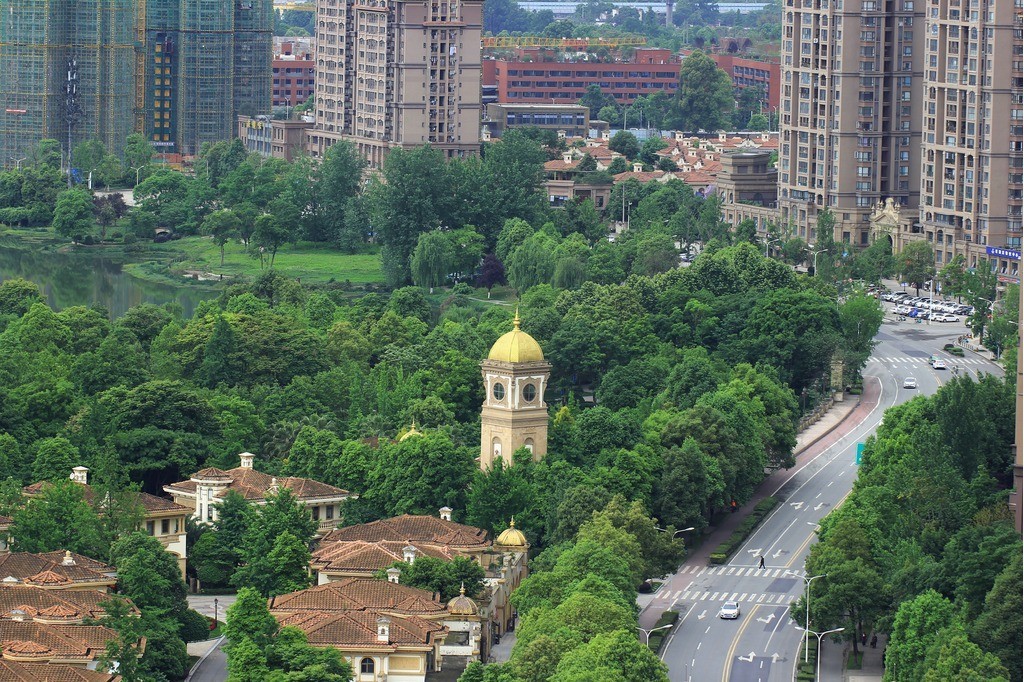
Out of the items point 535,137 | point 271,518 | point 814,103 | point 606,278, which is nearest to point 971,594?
point 271,518

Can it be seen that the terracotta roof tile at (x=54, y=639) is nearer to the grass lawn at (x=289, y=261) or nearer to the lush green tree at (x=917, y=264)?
the lush green tree at (x=917, y=264)

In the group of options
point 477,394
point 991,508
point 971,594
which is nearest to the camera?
point 971,594

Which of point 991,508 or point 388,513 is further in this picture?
point 388,513

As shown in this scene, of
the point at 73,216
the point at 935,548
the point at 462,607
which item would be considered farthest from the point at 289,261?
the point at 462,607

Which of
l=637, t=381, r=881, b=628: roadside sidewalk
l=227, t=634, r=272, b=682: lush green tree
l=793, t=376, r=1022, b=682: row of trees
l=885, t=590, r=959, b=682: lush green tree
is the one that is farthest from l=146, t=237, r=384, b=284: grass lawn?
l=885, t=590, r=959, b=682: lush green tree

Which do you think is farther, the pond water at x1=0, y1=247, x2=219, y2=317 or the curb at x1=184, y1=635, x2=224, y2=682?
the pond water at x1=0, y1=247, x2=219, y2=317

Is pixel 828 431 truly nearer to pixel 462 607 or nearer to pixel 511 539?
pixel 511 539

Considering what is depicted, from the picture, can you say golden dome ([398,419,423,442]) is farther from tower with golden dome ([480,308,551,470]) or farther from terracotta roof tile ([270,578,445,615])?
terracotta roof tile ([270,578,445,615])

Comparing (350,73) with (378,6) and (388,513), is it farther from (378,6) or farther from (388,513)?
(388,513)
